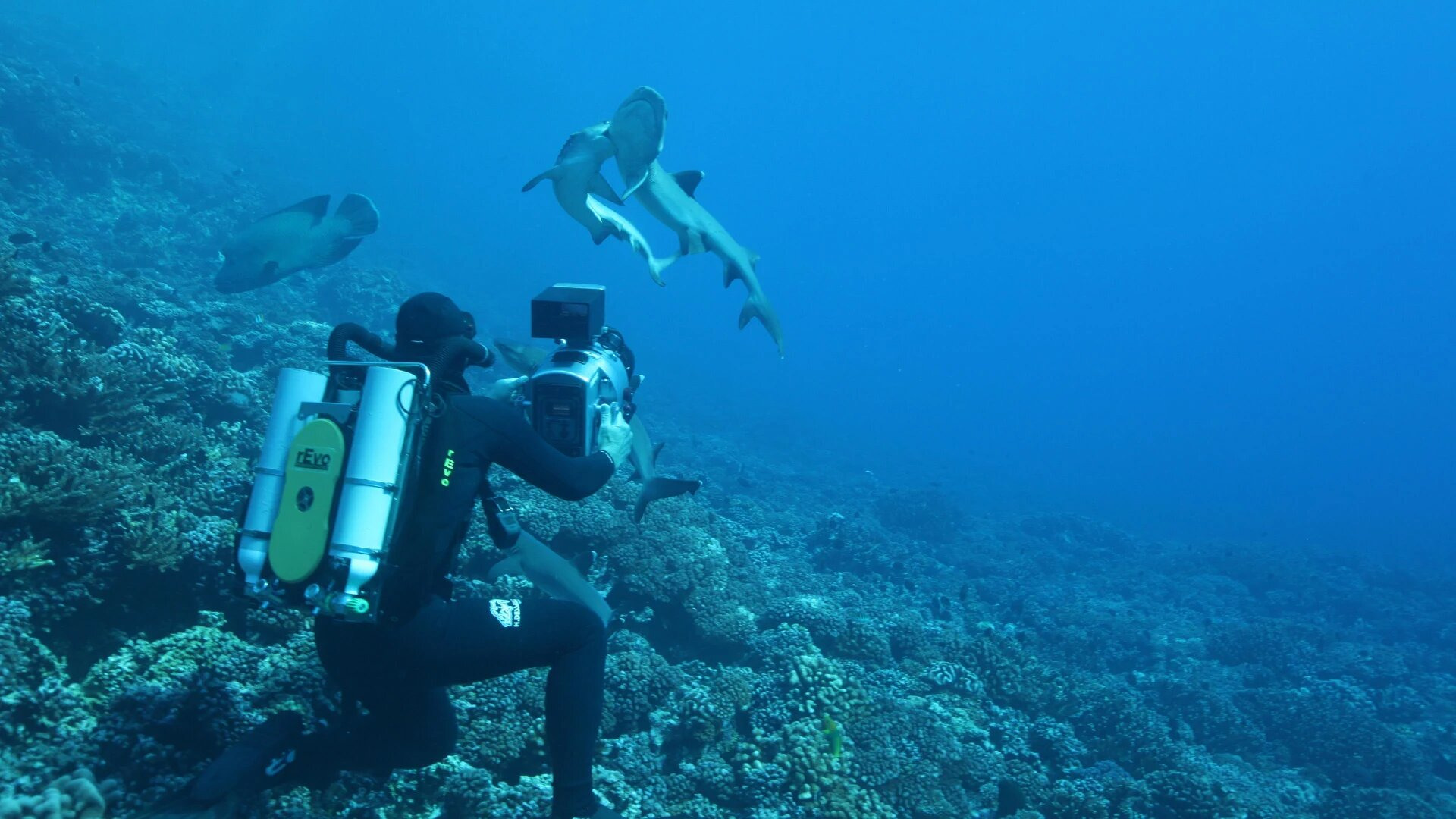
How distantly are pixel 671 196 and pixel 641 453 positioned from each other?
3.09m

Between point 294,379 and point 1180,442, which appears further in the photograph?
point 1180,442

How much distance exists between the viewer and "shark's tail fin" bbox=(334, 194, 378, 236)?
1039 cm

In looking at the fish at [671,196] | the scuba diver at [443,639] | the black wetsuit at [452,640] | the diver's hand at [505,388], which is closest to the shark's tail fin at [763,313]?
the fish at [671,196]

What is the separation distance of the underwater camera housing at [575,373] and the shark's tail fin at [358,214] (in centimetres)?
850

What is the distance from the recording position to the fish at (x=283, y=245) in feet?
32.4

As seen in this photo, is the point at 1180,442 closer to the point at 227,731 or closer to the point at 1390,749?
the point at 1390,749

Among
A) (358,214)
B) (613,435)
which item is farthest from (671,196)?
(358,214)

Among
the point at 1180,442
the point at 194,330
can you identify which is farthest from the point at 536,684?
the point at 1180,442

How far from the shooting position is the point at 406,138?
13662cm

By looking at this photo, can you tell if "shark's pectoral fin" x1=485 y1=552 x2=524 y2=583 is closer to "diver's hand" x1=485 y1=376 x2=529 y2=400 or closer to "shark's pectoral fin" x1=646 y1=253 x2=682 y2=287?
"diver's hand" x1=485 y1=376 x2=529 y2=400

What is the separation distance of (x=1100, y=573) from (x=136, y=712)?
77.9ft

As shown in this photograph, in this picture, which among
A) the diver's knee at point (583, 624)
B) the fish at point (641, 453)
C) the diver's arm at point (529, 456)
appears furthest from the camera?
the fish at point (641, 453)

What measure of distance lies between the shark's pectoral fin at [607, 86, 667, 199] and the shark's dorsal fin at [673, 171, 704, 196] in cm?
110

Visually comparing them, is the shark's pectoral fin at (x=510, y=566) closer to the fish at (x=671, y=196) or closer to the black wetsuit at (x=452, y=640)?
the black wetsuit at (x=452, y=640)
